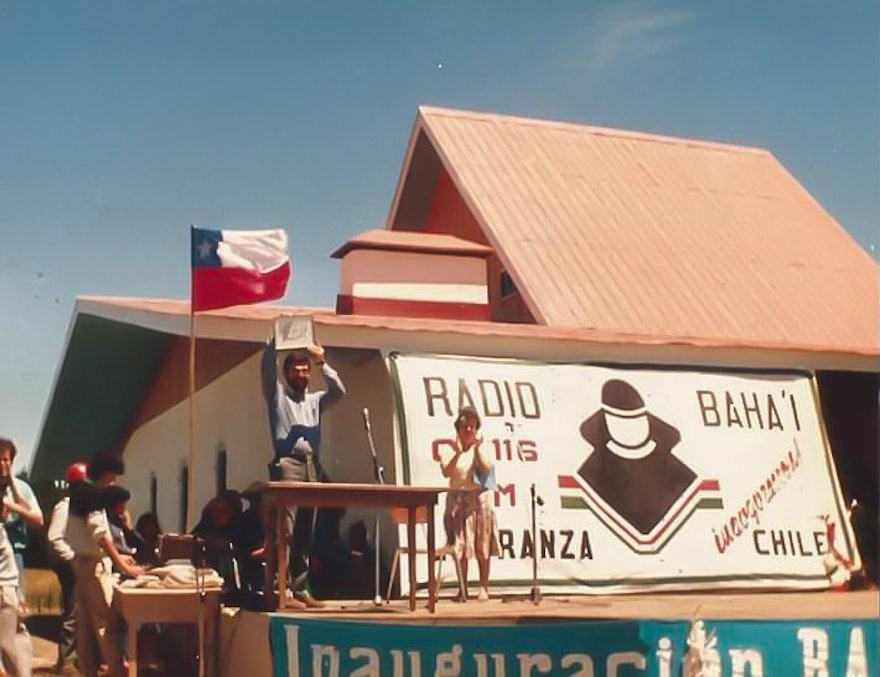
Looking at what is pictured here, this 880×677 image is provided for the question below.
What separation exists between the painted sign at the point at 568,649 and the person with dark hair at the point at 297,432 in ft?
2.34

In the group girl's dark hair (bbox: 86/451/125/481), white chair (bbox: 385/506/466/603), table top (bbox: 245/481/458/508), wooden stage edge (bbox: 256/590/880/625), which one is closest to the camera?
wooden stage edge (bbox: 256/590/880/625)

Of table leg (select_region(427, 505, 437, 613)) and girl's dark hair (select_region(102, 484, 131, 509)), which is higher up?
girl's dark hair (select_region(102, 484, 131, 509))

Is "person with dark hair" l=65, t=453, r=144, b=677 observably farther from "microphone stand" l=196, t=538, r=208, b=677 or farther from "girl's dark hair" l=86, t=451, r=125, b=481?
"microphone stand" l=196, t=538, r=208, b=677

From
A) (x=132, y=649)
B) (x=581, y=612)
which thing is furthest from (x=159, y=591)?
(x=581, y=612)

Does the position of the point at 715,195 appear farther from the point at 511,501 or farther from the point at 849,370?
the point at 511,501

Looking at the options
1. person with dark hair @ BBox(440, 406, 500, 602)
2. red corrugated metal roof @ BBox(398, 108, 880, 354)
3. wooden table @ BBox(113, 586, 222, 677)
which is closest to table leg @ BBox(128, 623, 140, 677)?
wooden table @ BBox(113, 586, 222, 677)

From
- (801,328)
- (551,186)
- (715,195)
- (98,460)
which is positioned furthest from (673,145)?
(98,460)

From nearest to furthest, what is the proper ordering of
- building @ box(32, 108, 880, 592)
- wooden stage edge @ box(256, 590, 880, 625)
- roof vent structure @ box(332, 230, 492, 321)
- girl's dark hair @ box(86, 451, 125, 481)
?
wooden stage edge @ box(256, 590, 880, 625)
girl's dark hair @ box(86, 451, 125, 481)
building @ box(32, 108, 880, 592)
roof vent structure @ box(332, 230, 492, 321)

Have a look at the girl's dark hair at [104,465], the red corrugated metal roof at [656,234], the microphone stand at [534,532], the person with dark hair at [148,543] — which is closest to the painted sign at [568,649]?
the girl's dark hair at [104,465]

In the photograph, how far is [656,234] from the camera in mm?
16781

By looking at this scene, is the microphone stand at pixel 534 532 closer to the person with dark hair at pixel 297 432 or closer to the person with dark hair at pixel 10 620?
the person with dark hair at pixel 297 432

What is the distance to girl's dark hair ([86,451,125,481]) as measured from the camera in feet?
25.7

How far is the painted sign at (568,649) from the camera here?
6367mm

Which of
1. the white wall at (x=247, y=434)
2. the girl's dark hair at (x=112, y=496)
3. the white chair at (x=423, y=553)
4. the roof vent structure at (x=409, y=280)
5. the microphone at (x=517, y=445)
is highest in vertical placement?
the roof vent structure at (x=409, y=280)
